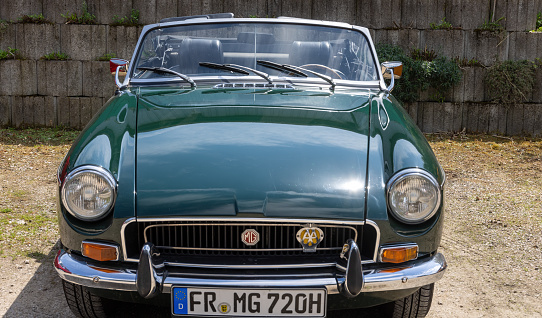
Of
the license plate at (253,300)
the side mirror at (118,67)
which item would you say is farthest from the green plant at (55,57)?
the license plate at (253,300)

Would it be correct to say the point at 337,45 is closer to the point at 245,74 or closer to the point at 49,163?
the point at 245,74

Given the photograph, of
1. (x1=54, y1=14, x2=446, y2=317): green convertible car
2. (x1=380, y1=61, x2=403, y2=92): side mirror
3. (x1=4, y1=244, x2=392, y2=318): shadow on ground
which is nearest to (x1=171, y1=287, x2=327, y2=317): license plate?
(x1=54, y1=14, x2=446, y2=317): green convertible car

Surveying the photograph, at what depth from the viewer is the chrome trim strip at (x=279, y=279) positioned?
217 centimetres

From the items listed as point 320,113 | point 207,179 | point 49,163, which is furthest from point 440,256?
point 49,163

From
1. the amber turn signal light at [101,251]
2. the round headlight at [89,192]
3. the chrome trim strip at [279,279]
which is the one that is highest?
the round headlight at [89,192]

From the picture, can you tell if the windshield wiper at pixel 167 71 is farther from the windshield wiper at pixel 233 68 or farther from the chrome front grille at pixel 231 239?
the chrome front grille at pixel 231 239

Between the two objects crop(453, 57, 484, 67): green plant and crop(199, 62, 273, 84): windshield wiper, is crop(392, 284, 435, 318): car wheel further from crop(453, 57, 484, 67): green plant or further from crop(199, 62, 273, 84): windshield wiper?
crop(453, 57, 484, 67): green plant

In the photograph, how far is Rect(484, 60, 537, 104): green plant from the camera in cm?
761

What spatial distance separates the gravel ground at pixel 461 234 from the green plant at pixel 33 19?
1.85 m

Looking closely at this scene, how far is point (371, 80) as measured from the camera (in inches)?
140

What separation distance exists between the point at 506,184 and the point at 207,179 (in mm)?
4218

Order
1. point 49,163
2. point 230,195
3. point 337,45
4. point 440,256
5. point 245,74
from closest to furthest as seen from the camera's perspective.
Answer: point 230,195 < point 440,256 < point 245,74 < point 337,45 < point 49,163

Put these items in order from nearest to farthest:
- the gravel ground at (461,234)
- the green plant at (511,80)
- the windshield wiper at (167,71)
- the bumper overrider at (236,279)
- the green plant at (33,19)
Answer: the bumper overrider at (236,279) < the gravel ground at (461,234) < the windshield wiper at (167,71) < the green plant at (511,80) < the green plant at (33,19)

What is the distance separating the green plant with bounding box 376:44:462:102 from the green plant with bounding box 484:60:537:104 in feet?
1.57
